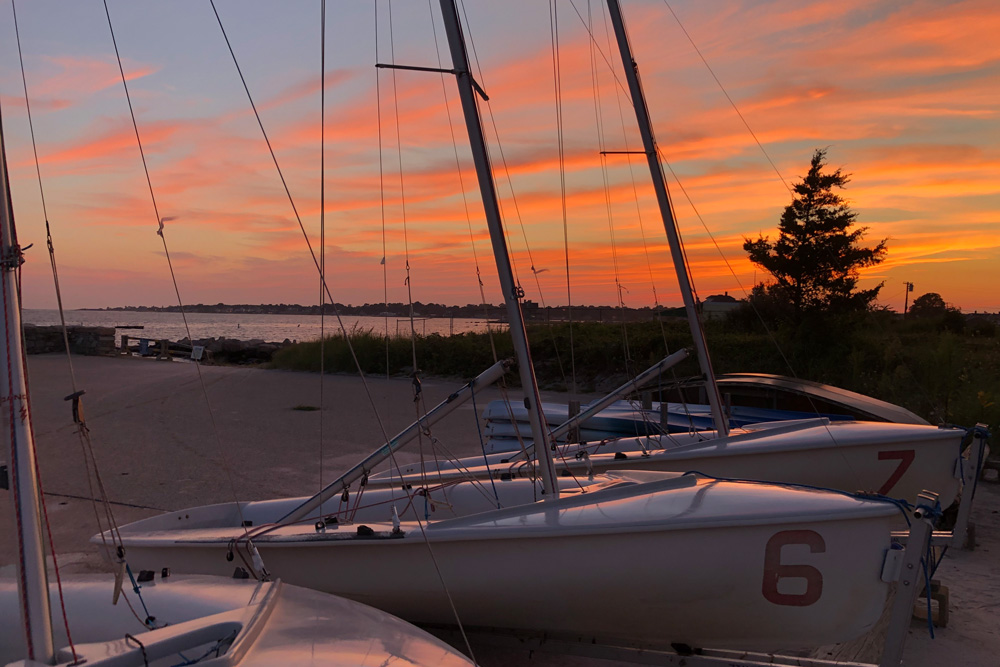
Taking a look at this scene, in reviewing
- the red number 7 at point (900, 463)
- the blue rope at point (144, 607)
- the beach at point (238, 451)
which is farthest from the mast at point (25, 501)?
the red number 7 at point (900, 463)

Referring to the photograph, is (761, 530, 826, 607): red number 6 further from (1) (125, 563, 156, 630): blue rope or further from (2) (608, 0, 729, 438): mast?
(2) (608, 0, 729, 438): mast

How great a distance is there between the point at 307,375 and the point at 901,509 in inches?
853

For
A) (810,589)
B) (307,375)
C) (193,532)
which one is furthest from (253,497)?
(307,375)

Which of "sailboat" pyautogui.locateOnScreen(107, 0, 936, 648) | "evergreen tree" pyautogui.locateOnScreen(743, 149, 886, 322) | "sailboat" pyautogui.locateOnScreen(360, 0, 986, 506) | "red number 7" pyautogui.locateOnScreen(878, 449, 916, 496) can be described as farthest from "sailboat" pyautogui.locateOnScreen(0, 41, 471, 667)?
"evergreen tree" pyautogui.locateOnScreen(743, 149, 886, 322)

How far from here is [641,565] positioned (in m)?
4.28

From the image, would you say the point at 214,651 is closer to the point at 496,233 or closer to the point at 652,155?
the point at 496,233

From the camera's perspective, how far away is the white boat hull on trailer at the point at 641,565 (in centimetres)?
414

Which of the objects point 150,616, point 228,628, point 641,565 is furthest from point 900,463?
point 150,616

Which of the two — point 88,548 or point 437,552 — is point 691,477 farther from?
point 88,548

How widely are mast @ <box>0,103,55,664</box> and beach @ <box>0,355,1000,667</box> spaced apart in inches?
50.0

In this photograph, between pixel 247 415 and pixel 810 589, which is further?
pixel 247 415

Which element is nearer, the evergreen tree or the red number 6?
the red number 6

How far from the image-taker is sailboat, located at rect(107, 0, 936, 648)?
414 cm

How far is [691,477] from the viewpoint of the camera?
17.3 feet
